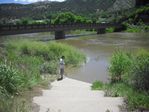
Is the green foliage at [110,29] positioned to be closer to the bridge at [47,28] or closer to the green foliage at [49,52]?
the bridge at [47,28]

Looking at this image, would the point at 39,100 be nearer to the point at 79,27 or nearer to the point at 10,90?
the point at 10,90

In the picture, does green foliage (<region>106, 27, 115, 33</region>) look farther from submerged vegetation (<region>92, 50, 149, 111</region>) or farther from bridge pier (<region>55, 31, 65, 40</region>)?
submerged vegetation (<region>92, 50, 149, 111</region>)

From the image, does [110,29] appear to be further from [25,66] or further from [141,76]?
[141,76]

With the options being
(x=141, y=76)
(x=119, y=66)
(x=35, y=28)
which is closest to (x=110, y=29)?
(x=35, y=28)

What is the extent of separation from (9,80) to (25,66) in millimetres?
6249

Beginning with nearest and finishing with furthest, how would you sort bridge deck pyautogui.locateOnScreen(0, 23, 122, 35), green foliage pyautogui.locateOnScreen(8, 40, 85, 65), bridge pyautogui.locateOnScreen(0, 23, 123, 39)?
1. green foliage pyautogui.locateOnScreen(8, 40, 85, 65)
2. bridge deck pyautogui.locateOnScreen(0, 23, 122, 35)
3. bridge pyautogui.locateOnScreen(0, 23, 123, 39)

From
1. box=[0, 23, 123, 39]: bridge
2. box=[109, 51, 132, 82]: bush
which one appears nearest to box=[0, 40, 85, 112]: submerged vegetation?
box=[109, 51, 132, 82]: bush

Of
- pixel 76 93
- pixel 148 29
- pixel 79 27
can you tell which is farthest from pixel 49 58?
pixel 148 29

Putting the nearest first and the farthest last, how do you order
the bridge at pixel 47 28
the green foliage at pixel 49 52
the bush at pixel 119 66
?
the bush at pixel 119 66, the green foliage at pixel 49 52, the bridge at pixel 47 28

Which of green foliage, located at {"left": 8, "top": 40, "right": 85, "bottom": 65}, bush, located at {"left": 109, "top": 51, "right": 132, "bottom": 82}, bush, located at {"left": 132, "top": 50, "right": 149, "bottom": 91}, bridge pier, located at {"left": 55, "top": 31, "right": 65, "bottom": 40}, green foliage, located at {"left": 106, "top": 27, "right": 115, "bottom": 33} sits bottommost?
green foliage, located at {"left": 106, "top": 27, "right": 115, "bottom": 33}

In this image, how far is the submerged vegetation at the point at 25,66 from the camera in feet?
32.0

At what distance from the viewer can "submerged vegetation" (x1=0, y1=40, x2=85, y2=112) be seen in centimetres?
976

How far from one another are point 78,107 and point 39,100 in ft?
4.78

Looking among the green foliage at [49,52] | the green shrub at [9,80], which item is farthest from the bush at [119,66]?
the green foliage at [49,52]
